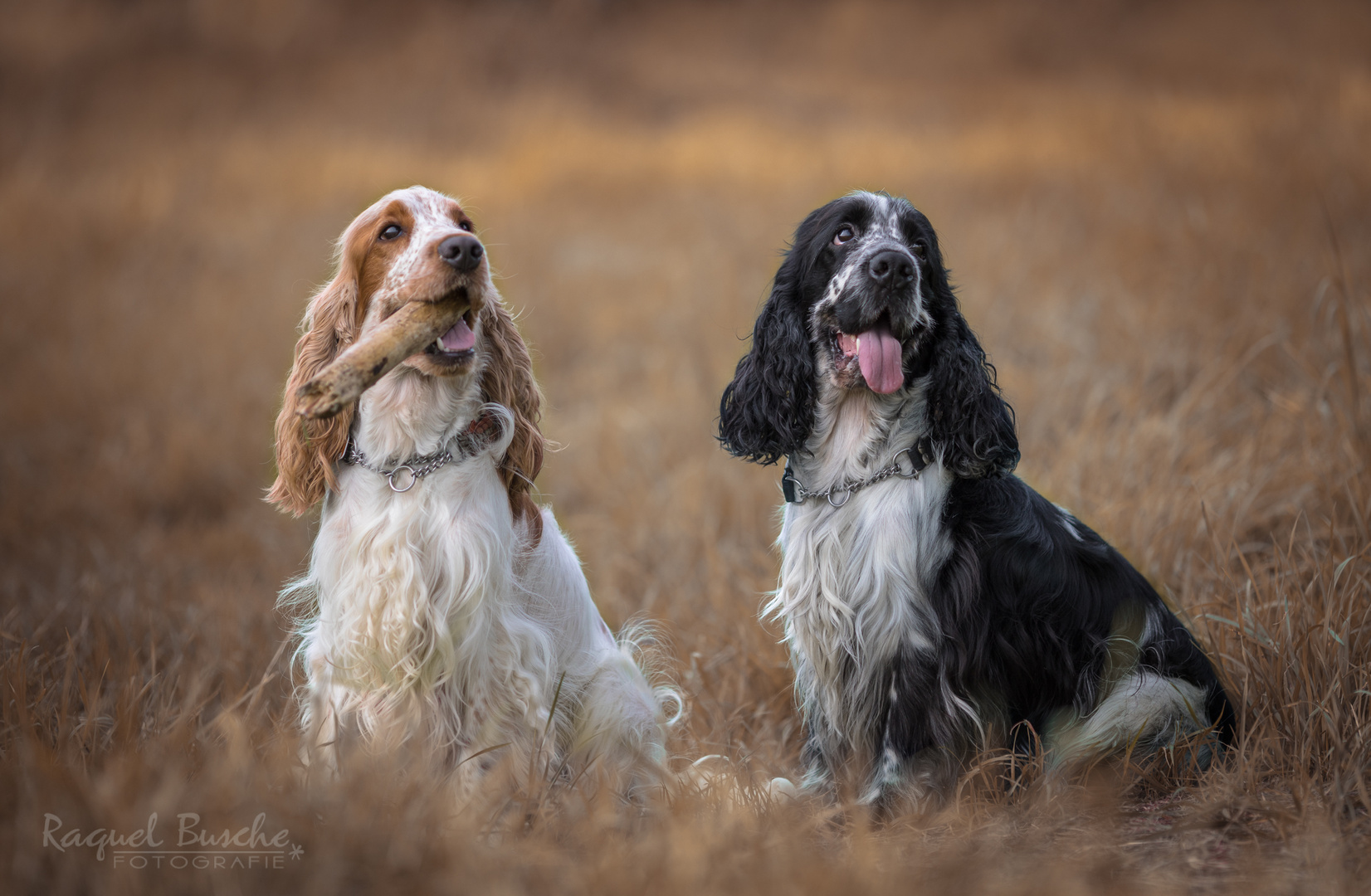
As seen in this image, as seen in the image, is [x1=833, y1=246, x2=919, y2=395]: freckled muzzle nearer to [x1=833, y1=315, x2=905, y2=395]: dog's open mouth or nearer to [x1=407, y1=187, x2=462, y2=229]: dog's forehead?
[x1=833, y1=315, x2=905, y2=395]: dog's open mouth

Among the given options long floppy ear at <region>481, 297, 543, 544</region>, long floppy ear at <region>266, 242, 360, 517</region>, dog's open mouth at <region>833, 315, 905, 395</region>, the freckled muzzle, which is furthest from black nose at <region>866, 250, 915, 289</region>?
long floppy ear at <region>266, 242, 360, 517</region>

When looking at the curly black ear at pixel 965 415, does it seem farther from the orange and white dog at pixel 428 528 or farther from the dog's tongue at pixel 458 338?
the dog's tongue at pixel 458 338

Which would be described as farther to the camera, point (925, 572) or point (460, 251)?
point (925, 572)

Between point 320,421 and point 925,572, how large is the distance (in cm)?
181

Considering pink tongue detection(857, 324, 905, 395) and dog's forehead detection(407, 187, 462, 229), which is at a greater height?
dog's forehead detection(407, 187, 462, 229)

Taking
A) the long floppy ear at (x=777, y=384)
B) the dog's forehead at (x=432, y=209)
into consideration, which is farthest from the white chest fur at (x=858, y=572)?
the dog's forehead at (x=432, y=209)

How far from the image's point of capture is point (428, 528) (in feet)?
8.96

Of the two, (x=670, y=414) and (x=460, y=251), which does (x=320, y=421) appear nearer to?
(x=460, y=251)

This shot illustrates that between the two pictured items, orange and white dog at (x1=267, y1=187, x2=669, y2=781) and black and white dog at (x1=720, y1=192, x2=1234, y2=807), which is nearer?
orange and white dog at (x1=267, y1=187, x2=669, y2=781)

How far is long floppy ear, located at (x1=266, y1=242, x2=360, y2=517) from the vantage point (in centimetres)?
283

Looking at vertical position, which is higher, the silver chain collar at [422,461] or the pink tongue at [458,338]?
the pink tongue at [458,338]

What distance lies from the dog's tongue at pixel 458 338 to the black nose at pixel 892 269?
3.84ft

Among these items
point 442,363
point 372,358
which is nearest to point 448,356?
point 442,363

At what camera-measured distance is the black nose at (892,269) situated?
9.15 feet
